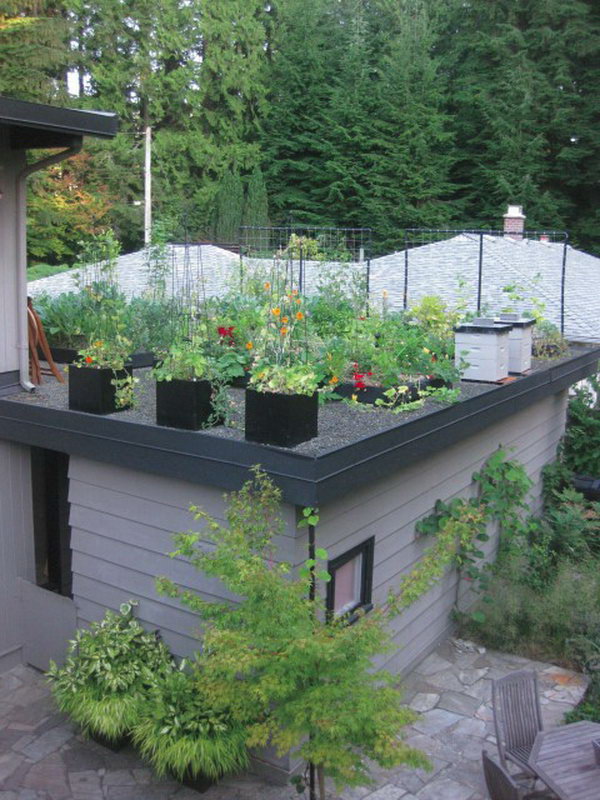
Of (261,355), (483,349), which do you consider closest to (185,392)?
(261,355)

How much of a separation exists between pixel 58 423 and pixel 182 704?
201cm

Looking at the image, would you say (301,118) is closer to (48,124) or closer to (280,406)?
(48,124)

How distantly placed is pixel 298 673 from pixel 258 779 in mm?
1471

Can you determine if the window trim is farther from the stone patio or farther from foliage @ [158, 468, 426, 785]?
foliage @ [158, 468, 426, 785]

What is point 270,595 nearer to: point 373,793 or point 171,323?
point 373,793

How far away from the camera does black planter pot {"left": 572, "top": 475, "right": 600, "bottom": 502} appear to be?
902 centimetres

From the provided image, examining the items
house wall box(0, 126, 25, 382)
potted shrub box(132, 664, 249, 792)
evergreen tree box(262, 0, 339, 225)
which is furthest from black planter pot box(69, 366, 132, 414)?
evergreen tree box(262, 0, 339, 225)

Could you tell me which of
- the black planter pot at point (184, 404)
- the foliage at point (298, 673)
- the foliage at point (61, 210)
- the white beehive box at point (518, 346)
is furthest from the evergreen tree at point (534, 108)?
the foliage at point (298, 673)

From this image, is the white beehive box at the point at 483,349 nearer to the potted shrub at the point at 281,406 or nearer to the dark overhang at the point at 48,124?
the potted shrub at the point at 281,406

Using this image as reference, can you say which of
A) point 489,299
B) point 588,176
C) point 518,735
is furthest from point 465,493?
point 588,176

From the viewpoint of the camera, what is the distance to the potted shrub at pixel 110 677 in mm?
4648

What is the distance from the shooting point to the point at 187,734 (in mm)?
4387

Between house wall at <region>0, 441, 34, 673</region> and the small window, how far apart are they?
8.03 ft

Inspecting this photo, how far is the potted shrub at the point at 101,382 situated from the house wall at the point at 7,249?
88cm
